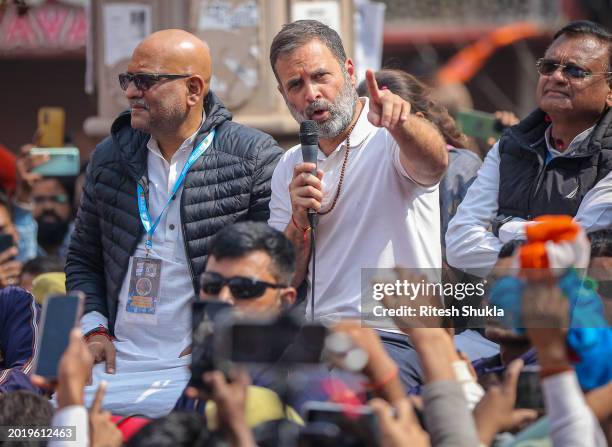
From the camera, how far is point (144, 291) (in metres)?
4.88


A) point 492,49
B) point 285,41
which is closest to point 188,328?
point 285,41

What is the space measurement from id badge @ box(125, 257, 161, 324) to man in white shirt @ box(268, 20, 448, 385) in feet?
1.83

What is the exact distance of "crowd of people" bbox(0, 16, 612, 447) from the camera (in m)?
3.10

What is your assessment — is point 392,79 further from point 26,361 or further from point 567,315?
point 567,315

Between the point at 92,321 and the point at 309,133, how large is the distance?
4.14ft

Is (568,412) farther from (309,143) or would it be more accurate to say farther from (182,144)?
(182,144)

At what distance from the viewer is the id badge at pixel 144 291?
191 inches

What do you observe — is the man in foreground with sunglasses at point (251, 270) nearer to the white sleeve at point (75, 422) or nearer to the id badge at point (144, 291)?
the white sleeve at point (75, 422)

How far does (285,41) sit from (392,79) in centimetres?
110

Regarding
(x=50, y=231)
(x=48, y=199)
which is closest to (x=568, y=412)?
(x=50, y=231)

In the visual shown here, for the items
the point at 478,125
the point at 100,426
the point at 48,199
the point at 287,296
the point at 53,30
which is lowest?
the point at 100,426

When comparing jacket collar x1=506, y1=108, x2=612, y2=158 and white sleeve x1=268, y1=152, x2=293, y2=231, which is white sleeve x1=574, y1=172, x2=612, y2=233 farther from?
white sleeve x1=268, y1=152, x2=293, y2=231

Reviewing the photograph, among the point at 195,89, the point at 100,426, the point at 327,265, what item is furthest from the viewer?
the point at 195,89

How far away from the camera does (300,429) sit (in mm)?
3111
